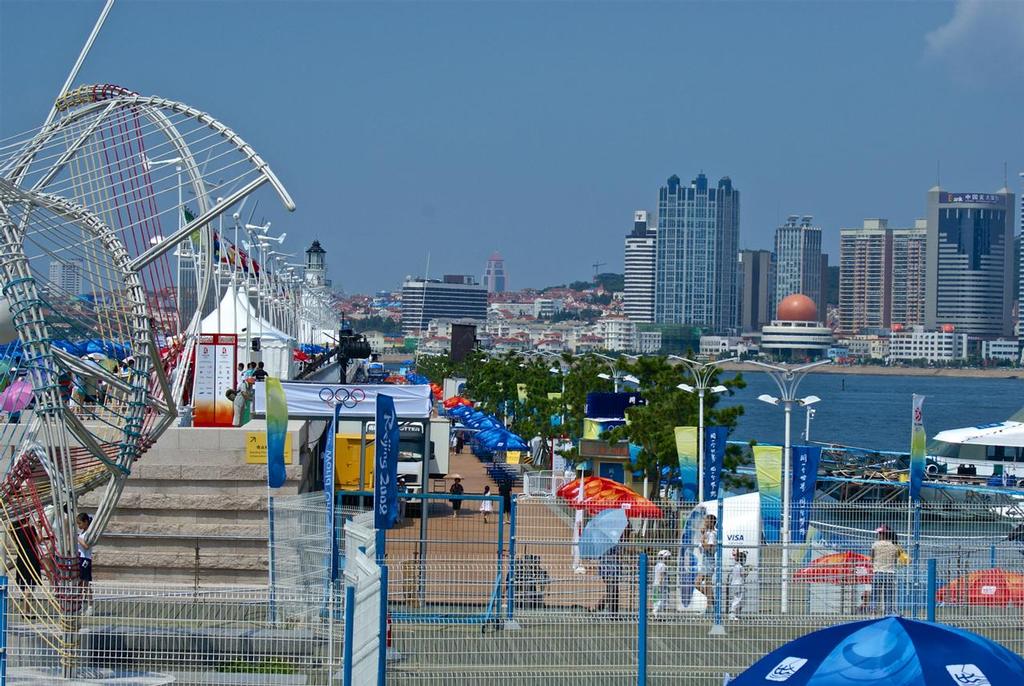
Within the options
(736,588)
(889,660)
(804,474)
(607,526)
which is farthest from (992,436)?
(889,660)

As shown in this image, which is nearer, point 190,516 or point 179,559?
point 179,559

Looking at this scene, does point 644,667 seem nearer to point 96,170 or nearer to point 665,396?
point 96,170

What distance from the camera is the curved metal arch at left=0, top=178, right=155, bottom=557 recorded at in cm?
1254

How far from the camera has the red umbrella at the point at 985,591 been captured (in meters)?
11.8

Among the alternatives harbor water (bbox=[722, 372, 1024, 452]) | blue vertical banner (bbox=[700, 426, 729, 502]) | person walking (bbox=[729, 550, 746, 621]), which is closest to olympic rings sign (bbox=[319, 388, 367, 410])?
blue vertical banner (bbox=[700, 426, 729, 502])

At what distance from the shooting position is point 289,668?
9.97 m

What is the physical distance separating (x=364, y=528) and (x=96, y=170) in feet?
18.7

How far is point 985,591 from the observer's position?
39.7 ft

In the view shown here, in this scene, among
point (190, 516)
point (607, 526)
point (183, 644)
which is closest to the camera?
point (183, 644)

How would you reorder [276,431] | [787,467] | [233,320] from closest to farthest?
[276,431] < [787,467] < [233,320]

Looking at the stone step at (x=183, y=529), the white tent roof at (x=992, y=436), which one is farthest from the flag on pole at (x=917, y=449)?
the white tent roof at (x=992, y=436)

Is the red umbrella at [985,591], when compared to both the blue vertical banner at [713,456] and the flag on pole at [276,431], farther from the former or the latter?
the blue vertical banner at [713,456]

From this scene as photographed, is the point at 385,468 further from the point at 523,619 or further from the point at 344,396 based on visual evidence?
the point at 344,396

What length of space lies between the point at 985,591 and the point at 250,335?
2581 cm
